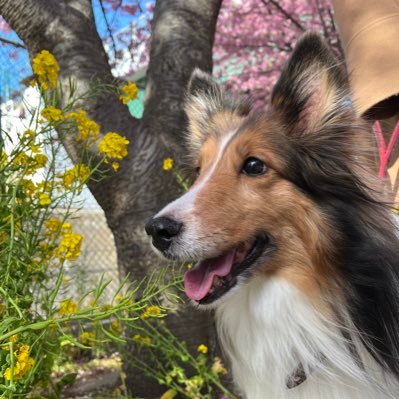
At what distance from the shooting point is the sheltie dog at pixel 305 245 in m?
1.92

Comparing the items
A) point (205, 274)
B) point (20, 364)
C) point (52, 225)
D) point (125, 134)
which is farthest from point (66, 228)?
point (125, 134)

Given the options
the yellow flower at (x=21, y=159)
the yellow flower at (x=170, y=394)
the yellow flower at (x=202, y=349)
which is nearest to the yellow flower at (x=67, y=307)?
the yellow flower at (x=21, y=159)

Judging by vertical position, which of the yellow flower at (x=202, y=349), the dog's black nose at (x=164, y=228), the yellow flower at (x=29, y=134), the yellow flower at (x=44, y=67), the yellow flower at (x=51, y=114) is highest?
the yellow flower at (x=44, y=67)

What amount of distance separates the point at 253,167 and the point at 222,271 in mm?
450

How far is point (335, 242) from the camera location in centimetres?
196

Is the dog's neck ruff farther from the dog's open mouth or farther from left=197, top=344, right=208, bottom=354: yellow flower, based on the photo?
left=197, top=344, right=208, bottom=354: yellow flower

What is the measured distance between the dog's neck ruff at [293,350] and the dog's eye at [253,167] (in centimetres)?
44

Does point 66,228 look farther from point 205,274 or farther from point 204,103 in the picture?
point 204,103

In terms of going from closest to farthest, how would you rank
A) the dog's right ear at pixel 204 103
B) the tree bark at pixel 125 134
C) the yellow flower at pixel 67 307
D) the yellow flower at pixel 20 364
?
the yellow flower at pixel 20 364 < the yellow flower at pixel 67 307 < the dog's right ear at pixel 204 103 < the tree bark at pixel 125 134

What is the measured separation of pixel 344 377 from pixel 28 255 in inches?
51.1

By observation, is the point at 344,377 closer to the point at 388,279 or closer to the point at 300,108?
the point at 388,279

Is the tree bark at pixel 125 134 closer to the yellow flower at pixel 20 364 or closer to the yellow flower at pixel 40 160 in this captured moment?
the yellow flower at pixel 40 160

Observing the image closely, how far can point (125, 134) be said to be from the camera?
3.32 meters

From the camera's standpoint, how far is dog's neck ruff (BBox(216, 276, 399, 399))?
1925 millimetres
